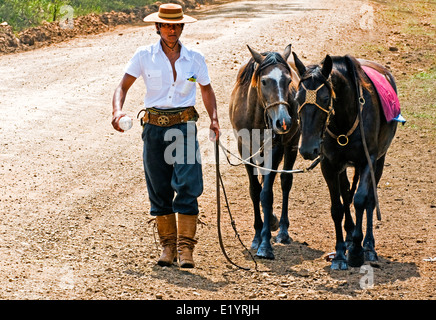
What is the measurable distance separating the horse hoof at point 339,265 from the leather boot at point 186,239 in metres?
1.44

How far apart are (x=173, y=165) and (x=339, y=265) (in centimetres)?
194

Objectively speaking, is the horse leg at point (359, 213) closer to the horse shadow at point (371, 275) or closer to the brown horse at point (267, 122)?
the horse shadow at point (371, 275)

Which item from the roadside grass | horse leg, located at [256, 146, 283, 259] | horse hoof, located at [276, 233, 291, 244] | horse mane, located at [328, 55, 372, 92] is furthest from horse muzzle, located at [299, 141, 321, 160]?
the roadside grass

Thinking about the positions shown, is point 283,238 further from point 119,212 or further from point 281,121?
point 119,212

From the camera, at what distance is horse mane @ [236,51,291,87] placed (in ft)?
25.5

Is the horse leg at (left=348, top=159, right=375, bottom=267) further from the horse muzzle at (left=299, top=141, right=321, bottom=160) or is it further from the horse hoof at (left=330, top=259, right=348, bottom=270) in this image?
the horse muzzle at (left=299, top=141, right=321, bottom=160)

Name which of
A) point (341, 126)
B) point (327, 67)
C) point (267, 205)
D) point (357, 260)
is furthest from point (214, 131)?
point (357, 260)

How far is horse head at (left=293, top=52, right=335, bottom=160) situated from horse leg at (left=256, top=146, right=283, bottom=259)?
1.24 m

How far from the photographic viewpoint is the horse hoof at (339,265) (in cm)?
753

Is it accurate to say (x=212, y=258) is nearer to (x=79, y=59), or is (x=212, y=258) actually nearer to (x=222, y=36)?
(x=79, y=59)

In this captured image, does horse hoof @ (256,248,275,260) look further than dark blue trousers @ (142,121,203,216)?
Yes

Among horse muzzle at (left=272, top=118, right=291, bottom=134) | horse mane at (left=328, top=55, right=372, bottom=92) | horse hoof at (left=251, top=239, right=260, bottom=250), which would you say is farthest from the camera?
horse hoof at (left=251, top=239, right=260, bottom=250)

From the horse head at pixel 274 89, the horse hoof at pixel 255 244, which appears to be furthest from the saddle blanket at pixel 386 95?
the horse hoof at pixel 255 244

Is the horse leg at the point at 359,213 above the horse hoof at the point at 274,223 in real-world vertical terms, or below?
above
